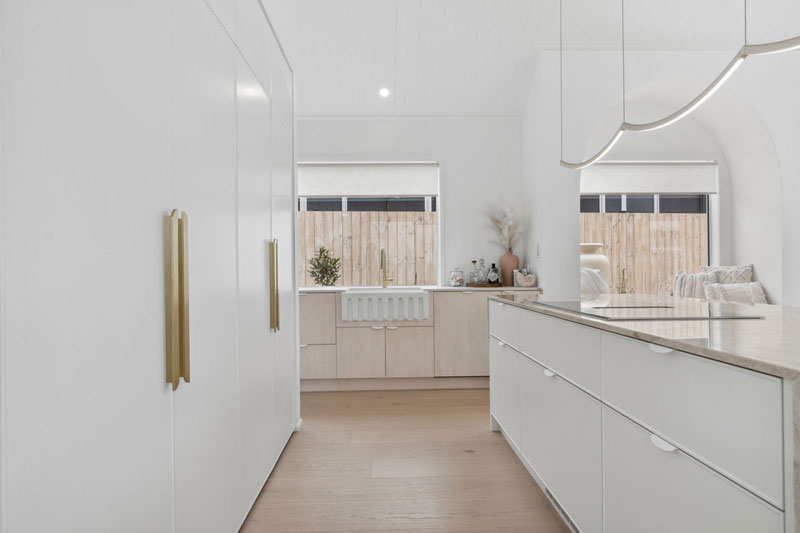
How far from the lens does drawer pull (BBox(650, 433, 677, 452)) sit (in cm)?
104

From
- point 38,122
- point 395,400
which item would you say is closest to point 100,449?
point 38,122

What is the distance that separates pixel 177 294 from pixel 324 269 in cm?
340

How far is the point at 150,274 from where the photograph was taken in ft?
3.60

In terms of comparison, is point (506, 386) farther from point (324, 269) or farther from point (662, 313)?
point (324, 269)

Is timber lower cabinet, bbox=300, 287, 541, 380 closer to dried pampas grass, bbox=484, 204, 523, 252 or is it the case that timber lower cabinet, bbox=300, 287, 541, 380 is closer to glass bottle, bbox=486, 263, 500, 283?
glass bottle, bbox=486, 263, 500, 283

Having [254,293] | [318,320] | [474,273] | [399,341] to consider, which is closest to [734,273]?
[474,273]

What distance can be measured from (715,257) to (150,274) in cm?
527

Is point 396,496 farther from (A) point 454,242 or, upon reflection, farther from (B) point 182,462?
(A) point 454,242

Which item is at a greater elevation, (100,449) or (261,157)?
(261,157)

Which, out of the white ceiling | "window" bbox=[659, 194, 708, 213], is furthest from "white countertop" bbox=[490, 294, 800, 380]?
"window" bbox=[659, 194, 708, 213]

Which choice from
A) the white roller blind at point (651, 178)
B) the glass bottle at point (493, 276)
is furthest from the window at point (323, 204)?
the white roller blind at point (651, 178)

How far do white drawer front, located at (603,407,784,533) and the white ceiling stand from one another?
325 centimetres

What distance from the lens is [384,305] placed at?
154 inches

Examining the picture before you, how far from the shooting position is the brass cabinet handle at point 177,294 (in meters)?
1.17
